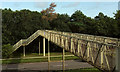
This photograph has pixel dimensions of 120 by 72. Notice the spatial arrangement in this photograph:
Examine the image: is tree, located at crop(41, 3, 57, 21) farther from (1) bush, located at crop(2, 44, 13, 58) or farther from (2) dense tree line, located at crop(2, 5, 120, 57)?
(1) bush, located at crop(2, 44, 13, 58)

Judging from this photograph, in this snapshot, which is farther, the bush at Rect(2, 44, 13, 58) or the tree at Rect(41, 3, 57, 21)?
the tree at Rect(41, 3, 57, 21)

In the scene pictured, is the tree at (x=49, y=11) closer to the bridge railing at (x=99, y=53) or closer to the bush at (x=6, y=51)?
the bush at (x=6, y=51)

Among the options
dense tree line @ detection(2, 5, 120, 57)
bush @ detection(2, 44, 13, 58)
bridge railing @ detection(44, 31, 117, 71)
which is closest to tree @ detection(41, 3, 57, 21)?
dense tree line @ detection(2, 5, 120, 57)

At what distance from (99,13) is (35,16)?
2333 cm

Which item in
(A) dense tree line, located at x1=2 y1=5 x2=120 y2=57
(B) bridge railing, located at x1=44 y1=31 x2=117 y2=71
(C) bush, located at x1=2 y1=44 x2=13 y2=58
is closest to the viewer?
(B) bridge railing, located at x1=44 y1=31 x2=117 y2=71

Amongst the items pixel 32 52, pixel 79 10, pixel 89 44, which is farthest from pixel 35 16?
pixel 89 44

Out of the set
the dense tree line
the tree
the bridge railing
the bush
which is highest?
the tree

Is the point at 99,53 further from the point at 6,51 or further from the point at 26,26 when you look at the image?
the point at 26,26

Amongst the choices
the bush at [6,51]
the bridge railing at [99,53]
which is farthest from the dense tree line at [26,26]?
the bridge railing at [99,53]

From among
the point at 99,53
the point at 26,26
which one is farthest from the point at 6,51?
the point at 99,53

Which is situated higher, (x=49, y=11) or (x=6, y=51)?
(x=49, y=11)

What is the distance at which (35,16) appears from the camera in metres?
34.4

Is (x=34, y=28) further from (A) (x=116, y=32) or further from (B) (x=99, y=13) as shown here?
(B) (x=99, y=13)

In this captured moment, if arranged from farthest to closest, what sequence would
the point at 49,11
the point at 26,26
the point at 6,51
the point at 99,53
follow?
the point at 49,11 → the point at 26,26 → the point at 6,51 → the point at 99,53
